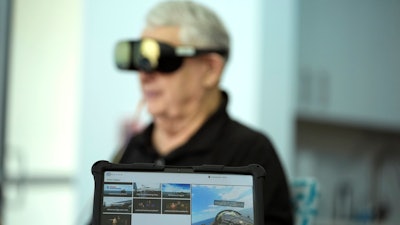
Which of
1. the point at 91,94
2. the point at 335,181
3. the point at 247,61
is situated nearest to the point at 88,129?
the point at 91,94

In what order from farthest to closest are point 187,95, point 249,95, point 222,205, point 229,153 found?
point 249,95 → point 187,95 → point 229,153 → point 222,205

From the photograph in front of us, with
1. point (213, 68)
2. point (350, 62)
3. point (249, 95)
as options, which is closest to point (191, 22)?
point (213, 68)

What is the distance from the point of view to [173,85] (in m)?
1.54

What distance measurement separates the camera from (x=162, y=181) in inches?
31.5

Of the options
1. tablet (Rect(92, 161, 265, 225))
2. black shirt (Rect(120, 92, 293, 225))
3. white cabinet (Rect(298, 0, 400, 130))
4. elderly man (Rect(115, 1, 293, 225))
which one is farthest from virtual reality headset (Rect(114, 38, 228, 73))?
white cabinet (Rect(298, 0, 400, 130))

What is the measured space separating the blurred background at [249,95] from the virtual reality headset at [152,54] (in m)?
0.90

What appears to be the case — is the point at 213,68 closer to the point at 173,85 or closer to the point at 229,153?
the point at 173,85

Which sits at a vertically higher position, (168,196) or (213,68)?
(213,68)

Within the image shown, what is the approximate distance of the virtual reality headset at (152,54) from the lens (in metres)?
1.49

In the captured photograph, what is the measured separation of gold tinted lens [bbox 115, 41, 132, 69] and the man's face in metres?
0.04

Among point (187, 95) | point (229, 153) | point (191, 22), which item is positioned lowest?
point (229, 153)

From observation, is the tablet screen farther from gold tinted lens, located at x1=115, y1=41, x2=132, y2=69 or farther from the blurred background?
the blurred background

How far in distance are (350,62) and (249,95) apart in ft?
3.70

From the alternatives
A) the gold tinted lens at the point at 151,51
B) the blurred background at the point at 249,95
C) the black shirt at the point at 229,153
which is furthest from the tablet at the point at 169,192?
the blurred background at the point at 249,95
